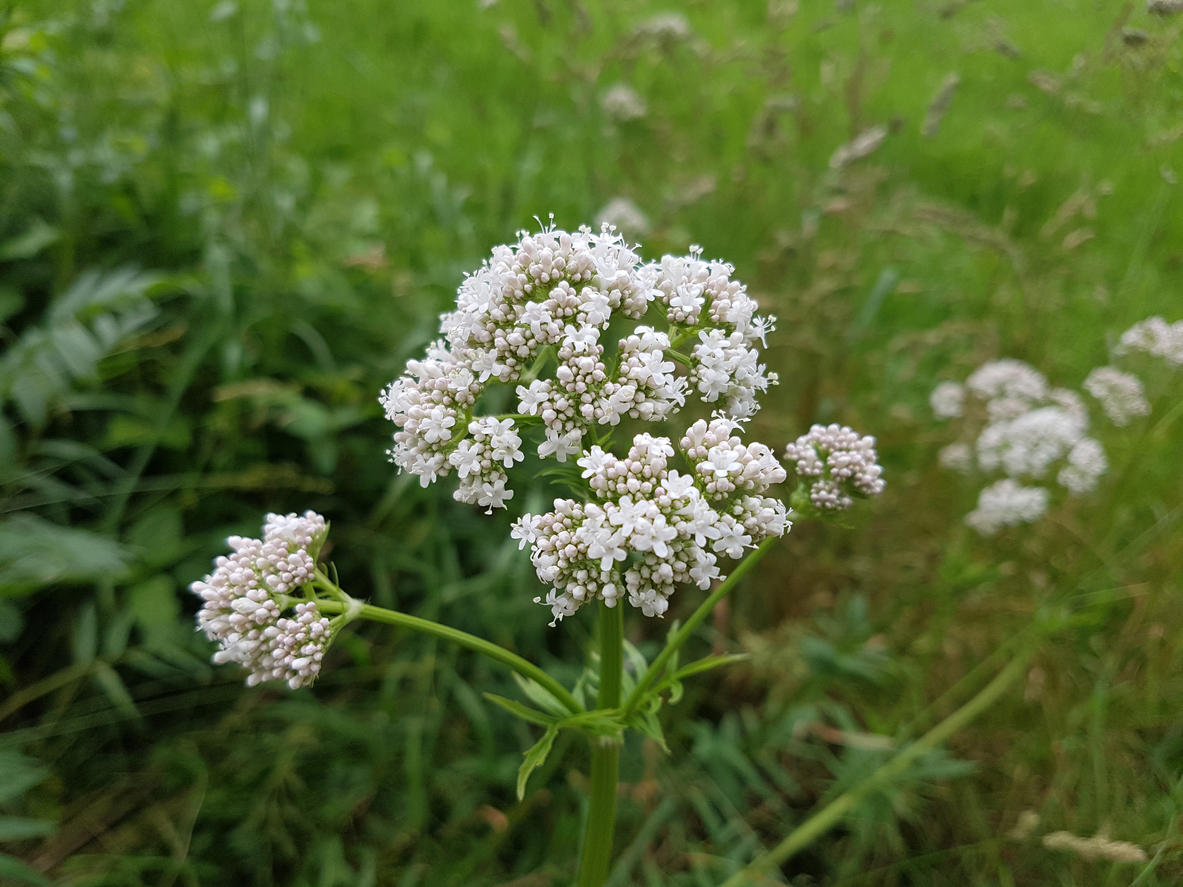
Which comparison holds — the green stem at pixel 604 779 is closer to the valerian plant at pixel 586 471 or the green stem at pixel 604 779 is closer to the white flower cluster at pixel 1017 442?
the valerian plant at pixel 586 471

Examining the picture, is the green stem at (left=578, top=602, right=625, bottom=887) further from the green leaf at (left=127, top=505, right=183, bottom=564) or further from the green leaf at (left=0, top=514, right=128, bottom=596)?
the green leaf at (left=127, top=505, right=183, bottom=564)

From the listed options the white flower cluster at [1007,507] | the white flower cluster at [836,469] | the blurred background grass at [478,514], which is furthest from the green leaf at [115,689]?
the white flower cluster at [1007,507]

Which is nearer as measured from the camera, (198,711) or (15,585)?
(15,585)

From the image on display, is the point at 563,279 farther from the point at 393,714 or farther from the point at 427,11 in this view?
the point at 427,11

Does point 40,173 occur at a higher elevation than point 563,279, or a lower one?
higher

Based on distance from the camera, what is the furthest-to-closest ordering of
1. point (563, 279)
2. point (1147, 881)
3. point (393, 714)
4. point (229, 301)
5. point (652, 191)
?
1. point (652, 191)
2. point (229, 301)
3. point (393, 714)
4. point (1147, 881)
5. point (563, 279)

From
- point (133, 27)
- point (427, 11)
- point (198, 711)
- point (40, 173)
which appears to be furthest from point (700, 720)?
point (427, 11)
